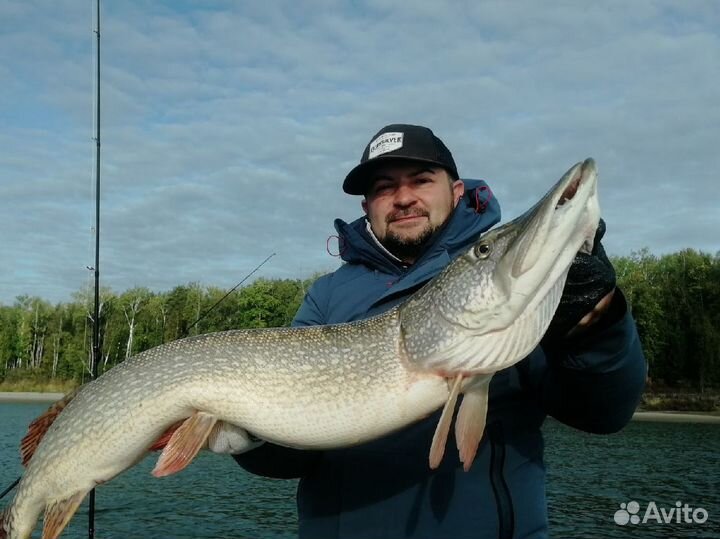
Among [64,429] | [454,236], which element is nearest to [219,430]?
[64,429]

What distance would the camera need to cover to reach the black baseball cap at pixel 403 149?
3.21 m

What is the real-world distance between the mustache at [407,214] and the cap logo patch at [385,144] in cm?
30

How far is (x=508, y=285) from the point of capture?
2213 millimetres

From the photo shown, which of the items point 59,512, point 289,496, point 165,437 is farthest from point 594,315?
point 289,496

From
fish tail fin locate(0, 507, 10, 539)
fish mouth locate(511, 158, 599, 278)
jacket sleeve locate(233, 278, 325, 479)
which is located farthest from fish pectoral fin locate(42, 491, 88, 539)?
fish mouth locate(511, 158, 599, 278)

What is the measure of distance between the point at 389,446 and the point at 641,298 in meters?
39.9

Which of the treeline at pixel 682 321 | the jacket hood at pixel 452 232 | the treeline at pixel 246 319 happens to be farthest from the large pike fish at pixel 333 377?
the treeline at pixel 682 321

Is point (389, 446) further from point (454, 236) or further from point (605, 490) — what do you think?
point (605, 490)

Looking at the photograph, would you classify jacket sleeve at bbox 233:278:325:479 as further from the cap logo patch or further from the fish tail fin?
the cap logo patch

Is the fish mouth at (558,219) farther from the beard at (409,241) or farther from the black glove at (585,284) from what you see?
the beard at (409,241)

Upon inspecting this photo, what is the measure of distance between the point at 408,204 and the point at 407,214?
5cm

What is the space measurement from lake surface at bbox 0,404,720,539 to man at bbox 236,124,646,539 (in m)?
7.96

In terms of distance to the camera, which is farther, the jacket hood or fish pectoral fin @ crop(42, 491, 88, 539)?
the jacket hood

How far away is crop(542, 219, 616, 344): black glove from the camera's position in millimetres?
2139
